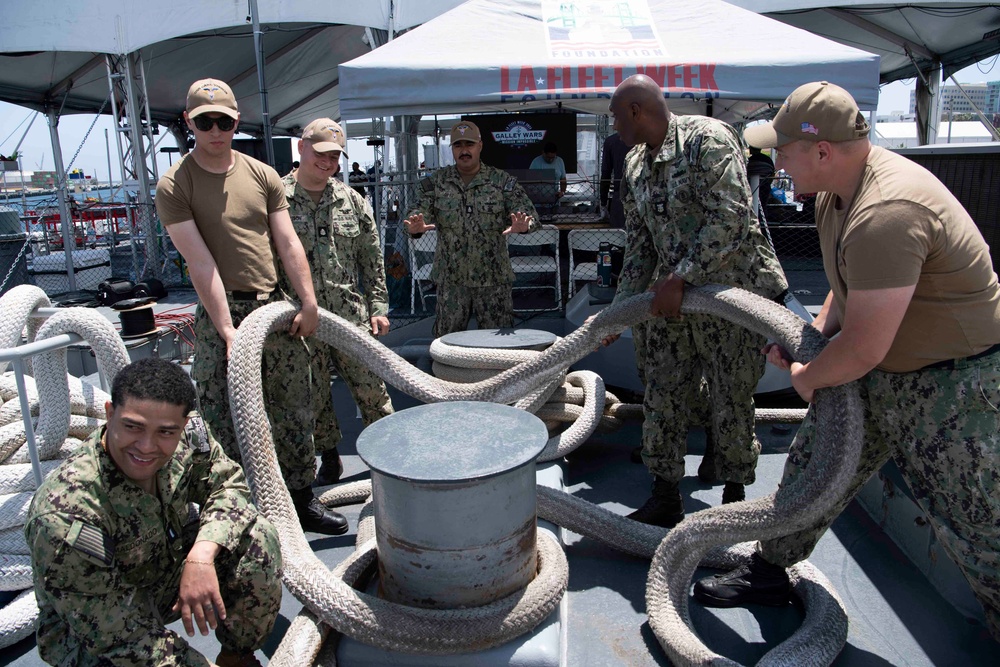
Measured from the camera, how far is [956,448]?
192 centimetres

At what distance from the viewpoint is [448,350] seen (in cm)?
382

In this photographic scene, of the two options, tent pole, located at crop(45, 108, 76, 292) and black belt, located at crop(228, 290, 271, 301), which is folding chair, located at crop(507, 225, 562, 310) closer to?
black belt, located at crop(228, 290, 271, 301)

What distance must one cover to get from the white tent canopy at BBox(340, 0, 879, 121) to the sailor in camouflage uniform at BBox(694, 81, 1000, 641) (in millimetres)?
2975

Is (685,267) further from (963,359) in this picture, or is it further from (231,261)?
(231,261)

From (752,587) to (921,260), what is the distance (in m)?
1.34

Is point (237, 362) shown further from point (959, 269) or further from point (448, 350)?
point (959, 269)

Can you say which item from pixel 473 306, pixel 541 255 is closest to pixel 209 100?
pixel 473 306

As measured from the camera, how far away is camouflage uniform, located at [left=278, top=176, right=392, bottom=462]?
139 inches

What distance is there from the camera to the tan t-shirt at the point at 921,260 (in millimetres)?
1796

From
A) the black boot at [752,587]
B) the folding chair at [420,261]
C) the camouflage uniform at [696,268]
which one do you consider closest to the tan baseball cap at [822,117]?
the camouflage uniform at [696,268]

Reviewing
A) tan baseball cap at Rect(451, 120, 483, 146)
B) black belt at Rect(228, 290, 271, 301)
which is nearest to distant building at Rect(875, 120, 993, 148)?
tan baseball cap at Rect(451, 120, 483, 146)

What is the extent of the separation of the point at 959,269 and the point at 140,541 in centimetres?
231

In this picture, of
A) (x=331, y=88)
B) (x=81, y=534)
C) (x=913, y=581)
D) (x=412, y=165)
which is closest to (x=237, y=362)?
(x=81, y=534)

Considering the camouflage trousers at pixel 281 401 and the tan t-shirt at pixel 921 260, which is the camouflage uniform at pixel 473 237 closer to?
the camouflage trousers at pixel 281 401
